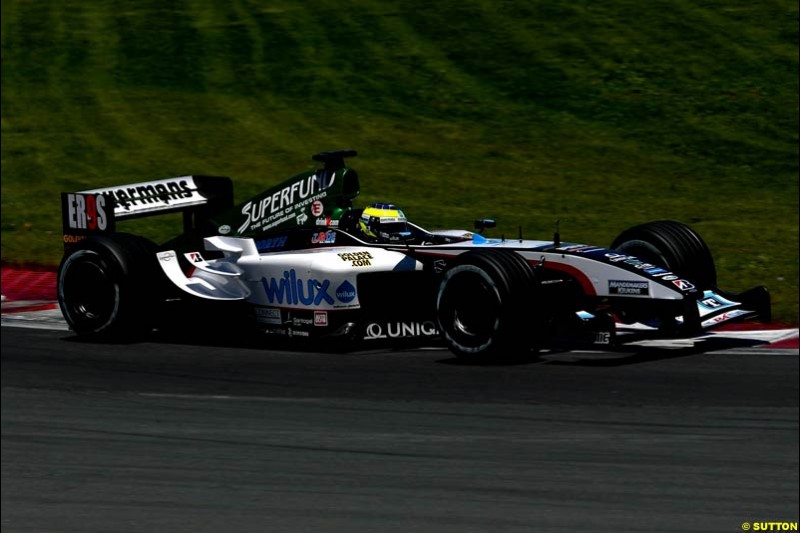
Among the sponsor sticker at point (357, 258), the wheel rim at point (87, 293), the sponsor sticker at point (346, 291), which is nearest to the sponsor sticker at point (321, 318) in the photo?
the sponsor sticker at point (346, 291)

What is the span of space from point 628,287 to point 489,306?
96 cm

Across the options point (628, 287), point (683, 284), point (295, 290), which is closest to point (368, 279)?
point (295, 290)

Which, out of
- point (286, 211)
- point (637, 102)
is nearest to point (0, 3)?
point (637, 102)

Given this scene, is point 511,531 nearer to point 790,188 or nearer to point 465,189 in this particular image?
point 465,189

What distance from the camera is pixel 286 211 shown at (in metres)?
10.9

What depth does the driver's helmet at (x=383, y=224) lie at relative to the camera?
34.3 ft

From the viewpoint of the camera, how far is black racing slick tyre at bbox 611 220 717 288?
10484 millimetres

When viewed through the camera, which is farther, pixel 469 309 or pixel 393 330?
pixel 393 330

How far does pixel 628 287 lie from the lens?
375 inches

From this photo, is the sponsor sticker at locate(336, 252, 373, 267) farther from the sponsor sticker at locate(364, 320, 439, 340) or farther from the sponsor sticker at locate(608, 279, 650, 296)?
the sponsor sticker at locate(608, 279, 650, 296)

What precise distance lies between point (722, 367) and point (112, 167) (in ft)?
43.1

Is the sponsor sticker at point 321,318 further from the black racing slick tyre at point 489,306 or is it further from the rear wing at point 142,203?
the rear wing at point 142,203

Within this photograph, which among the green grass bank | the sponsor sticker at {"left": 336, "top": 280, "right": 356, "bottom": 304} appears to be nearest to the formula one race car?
the sponsor sticker at {"left": 336, "top": 280, "right": 356, "bottom": 304}

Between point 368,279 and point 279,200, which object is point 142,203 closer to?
point 279,200
